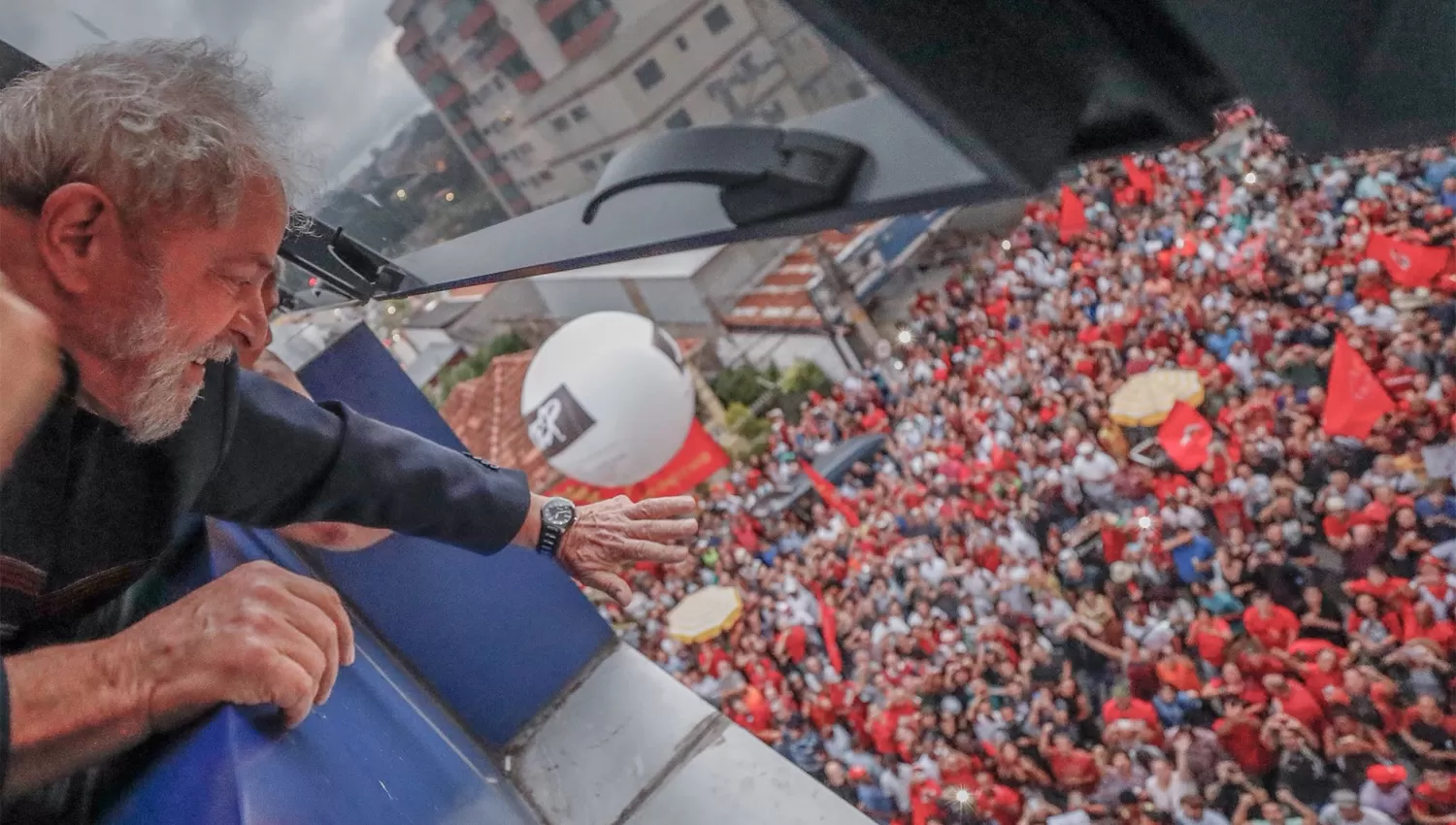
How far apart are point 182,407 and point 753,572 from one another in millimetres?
8163

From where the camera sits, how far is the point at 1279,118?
29.0 inches

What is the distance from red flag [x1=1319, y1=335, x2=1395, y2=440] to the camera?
5512 mm

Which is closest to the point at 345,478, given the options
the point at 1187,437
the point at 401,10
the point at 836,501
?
the point at 401,10

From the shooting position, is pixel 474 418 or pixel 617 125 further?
pixel 474 418

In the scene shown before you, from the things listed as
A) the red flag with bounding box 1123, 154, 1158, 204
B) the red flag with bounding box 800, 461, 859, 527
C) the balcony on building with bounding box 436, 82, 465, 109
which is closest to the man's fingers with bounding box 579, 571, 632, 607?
the balcony on building with bounding box 436, 82, 465, 109

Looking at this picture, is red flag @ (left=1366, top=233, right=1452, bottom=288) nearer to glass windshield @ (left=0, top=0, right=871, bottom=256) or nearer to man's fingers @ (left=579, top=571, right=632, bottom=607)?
man's fingers @ (left=579, top=571, right=632, bottom=607)

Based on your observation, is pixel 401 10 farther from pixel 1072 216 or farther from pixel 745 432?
pixel 745 432

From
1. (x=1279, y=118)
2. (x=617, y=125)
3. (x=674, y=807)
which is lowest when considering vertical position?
(x=674, y=807)

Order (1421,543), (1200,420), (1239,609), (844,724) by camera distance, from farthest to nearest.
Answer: (844,724), (1200,420), (1239,609), (1421,543)

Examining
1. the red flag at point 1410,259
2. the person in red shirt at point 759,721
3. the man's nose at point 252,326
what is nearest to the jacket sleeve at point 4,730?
the man's nose at point 252,326

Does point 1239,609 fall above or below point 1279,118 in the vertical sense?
below

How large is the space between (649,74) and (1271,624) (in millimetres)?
5328

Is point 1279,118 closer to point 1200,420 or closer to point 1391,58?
point 1391,58

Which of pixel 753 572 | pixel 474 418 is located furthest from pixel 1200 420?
pixel 474 418
